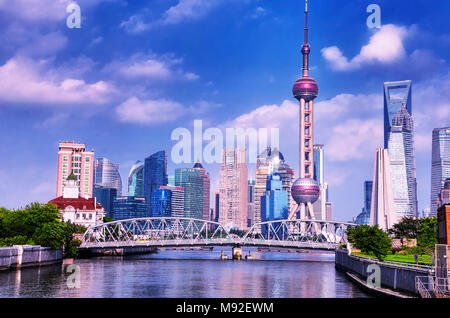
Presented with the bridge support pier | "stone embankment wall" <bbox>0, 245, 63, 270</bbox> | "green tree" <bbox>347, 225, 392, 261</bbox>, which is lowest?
the bridge support pier

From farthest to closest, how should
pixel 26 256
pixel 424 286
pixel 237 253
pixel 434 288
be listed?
1. pixel 237 253
2. pixel 26 256
3. pixel 424 286
4. pixel 434 288

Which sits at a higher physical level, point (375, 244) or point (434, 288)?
point (375, 244)

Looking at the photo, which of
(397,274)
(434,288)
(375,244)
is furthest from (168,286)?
(434,288)

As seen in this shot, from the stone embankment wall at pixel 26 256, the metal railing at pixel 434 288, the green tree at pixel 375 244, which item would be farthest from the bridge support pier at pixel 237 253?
the metal railing at pixel 434 288

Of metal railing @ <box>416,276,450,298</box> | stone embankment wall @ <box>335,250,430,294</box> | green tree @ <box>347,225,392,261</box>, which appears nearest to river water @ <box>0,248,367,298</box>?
stone embankment wall @ <box>335,250,430,294</box>

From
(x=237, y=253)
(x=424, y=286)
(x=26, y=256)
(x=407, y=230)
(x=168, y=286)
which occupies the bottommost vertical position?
(x=237, y=253)

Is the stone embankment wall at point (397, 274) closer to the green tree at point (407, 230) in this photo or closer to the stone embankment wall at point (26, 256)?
the stone embankment wall at point (26, 256)

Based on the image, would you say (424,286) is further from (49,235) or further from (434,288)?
(49,235)

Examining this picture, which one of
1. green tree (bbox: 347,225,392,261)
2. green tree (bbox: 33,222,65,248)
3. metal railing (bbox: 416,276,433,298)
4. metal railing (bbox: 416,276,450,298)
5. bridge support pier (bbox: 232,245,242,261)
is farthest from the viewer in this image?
bridge support pier (bbox: 232,245,242,261)

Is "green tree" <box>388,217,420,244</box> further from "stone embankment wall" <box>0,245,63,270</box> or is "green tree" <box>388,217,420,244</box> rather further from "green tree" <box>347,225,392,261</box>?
"stone embankment wall" <box>0,245,63,270</box>

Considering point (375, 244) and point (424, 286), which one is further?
point (375, 244)

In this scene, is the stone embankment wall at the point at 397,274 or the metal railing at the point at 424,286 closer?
the metal railing at the point at 424,286
